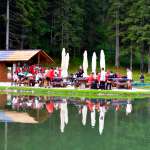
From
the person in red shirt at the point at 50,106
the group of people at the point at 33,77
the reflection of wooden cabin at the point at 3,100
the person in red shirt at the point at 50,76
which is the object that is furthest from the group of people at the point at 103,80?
the person in red shirt at the point at 50,106

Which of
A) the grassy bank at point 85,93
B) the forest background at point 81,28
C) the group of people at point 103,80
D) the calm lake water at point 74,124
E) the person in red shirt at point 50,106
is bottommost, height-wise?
the calm lake water at point 74,124

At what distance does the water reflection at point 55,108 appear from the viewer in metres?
19.1

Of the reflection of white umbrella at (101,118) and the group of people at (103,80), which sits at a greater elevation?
the group of people at (103,80)

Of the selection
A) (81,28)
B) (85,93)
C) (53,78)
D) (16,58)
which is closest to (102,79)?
(85,93)

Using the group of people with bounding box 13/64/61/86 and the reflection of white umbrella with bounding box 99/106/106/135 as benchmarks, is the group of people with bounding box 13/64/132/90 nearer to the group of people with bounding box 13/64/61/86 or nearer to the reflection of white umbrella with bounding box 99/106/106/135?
the group of people with bounding box 13/64/61/86

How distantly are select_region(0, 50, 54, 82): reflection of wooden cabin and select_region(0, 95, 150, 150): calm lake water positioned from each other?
11.6m

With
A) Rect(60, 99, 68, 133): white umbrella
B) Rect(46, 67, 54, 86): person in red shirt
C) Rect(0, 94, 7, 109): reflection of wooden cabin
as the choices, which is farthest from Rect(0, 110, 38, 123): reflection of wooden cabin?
Rect(46, 67, 54, 86): person in red shirt

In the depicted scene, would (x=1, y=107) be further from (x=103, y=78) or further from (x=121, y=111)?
(x=103, y=78)

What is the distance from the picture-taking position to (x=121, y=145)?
14.0 meters

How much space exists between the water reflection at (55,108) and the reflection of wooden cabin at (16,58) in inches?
407

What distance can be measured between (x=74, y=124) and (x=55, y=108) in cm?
525

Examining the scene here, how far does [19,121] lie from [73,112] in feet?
12.2

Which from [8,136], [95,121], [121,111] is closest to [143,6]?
[121,111]

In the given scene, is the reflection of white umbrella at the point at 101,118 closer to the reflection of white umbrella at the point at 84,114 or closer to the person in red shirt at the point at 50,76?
the reflection of white umbrella at the point at 84,114
